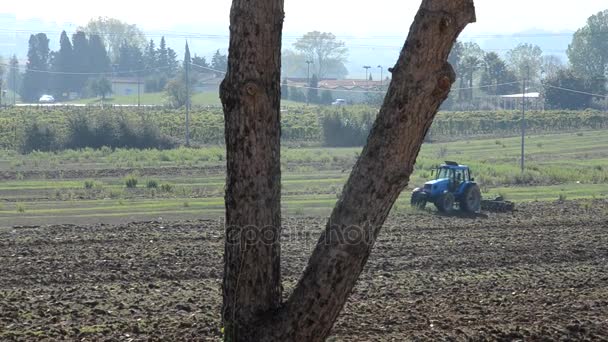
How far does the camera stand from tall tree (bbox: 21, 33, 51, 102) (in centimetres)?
15388

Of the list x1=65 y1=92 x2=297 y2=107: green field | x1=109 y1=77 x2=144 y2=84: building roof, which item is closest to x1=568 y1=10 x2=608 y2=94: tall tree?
x1=65 y1=92 x2=297 y2=107: green field

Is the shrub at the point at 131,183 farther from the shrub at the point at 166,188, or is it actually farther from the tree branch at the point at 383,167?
the tree branch at the point at 383,167

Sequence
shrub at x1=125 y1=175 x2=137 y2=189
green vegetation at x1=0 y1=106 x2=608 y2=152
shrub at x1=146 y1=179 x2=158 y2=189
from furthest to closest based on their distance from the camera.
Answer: green vegetation at x1=0 y1=106 x2=608 y2=152, shrub at x1=125 y1=175 x2=137 y2=189, shrub at x1=146 y1=179 x2=158 y2=189

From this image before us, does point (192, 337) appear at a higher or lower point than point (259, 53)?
lower

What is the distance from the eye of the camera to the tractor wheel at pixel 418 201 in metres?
29.9

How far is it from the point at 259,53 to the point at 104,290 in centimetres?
832

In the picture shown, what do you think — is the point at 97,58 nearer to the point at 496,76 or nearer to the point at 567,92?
the point at 496,76

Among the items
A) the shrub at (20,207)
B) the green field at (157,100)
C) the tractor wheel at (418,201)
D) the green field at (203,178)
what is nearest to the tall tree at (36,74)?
the green field at (157,100)

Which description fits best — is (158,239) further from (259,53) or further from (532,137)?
(532,137)

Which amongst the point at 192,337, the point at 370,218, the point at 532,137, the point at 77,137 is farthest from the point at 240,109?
the point at 532,137

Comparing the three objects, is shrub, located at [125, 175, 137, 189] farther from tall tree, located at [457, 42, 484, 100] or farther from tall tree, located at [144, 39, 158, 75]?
tall tree, located at [144, 39, 158, 75]

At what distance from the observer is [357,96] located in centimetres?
13125

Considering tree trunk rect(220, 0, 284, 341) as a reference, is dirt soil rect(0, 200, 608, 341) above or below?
below

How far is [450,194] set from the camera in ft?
96.5
